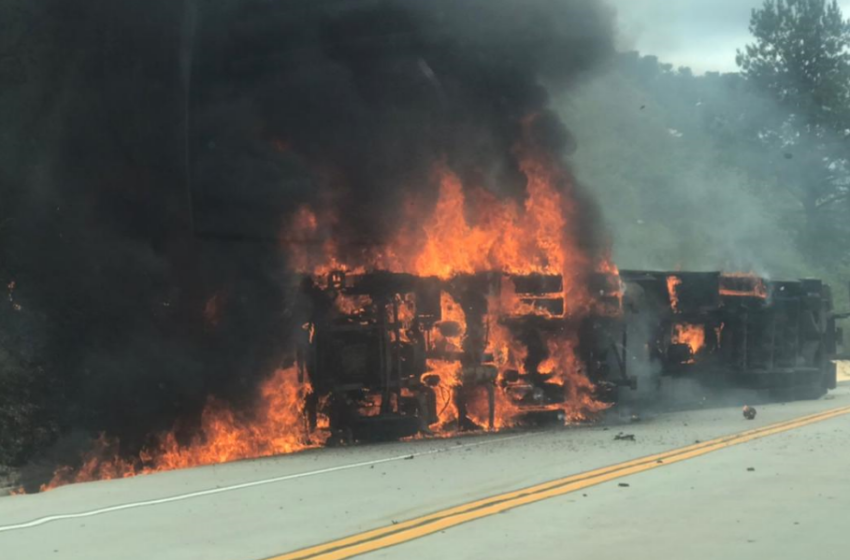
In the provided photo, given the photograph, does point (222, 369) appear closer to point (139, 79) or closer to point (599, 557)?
point (139, 79)

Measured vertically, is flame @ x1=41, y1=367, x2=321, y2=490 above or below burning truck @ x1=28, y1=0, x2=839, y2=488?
below

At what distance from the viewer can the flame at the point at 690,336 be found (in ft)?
83.1

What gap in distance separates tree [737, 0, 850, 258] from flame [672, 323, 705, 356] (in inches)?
1199

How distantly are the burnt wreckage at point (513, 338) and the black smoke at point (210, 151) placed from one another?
1050 millimetres

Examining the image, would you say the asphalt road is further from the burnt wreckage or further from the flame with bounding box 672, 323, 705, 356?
the flame with bounding box 672, 323, 705, 356

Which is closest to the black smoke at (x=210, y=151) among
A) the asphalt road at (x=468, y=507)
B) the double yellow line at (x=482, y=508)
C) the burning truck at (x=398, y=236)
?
the burning truck at (x=398, y=236)

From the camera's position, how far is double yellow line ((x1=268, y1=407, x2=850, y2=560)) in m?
8.48

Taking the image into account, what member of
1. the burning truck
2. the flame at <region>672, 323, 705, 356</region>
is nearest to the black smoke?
the burning truck

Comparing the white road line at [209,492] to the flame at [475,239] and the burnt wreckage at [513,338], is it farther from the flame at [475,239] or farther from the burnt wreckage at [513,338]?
the flame at [475,239]

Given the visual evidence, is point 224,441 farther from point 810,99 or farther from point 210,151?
point 810,99

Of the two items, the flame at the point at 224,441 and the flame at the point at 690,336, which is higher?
the flame at the point at 690,336

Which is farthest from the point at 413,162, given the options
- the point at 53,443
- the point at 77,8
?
the point at 53,443

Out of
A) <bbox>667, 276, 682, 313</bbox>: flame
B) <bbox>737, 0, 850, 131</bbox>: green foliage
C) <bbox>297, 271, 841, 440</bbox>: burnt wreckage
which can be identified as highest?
<bbox>737, 0, 850, 131</bbox>: green foliage

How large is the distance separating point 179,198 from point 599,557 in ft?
33.3
